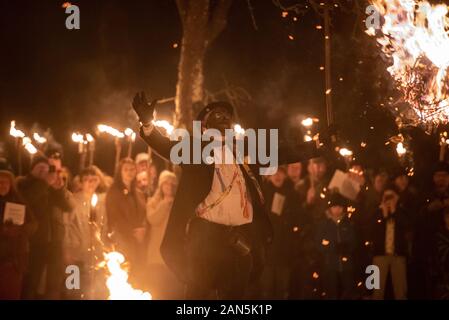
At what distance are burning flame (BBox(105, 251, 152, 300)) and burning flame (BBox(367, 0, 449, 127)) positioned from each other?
333 centimetres

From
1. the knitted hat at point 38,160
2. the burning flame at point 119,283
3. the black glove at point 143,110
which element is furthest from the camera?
the knitted hat at point 38,160

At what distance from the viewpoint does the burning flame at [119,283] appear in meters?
7.77

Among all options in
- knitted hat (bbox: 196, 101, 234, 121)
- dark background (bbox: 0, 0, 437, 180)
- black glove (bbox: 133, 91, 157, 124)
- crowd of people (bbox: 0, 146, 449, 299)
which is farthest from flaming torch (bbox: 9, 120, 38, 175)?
black glove (bbox: 133, 91, 157, 124)

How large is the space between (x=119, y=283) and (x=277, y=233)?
3.15m

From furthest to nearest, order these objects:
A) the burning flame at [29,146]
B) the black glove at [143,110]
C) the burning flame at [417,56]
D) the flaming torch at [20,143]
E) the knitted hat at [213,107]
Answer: the burning flame at [29,146]
the flaming torch at [20,143]
the burning flame at [417,56]
the knitted hat at [213,107]
the black glove at [143,110]

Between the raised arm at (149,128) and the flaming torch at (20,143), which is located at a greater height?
the flaming torch at (20,143)

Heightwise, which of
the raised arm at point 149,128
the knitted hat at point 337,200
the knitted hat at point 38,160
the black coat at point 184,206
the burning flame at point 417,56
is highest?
the burning flame at point 417,56

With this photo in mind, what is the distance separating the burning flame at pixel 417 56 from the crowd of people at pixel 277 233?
50.1 inches

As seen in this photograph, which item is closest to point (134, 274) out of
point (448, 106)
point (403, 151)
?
point (403, 151)

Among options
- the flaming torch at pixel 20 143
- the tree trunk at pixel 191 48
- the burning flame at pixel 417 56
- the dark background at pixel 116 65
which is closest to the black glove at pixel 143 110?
the burning flame at pixel 417 56

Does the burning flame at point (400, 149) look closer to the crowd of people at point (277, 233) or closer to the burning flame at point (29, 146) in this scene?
the crowd of people at point (277, 233)

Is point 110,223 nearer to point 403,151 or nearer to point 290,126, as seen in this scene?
point 403,151

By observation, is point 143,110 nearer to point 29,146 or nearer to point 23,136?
point 29,146

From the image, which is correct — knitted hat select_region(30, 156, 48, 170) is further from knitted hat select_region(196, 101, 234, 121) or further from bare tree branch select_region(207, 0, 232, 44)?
bare tree branch select_region(207, 0, 232, 44)
